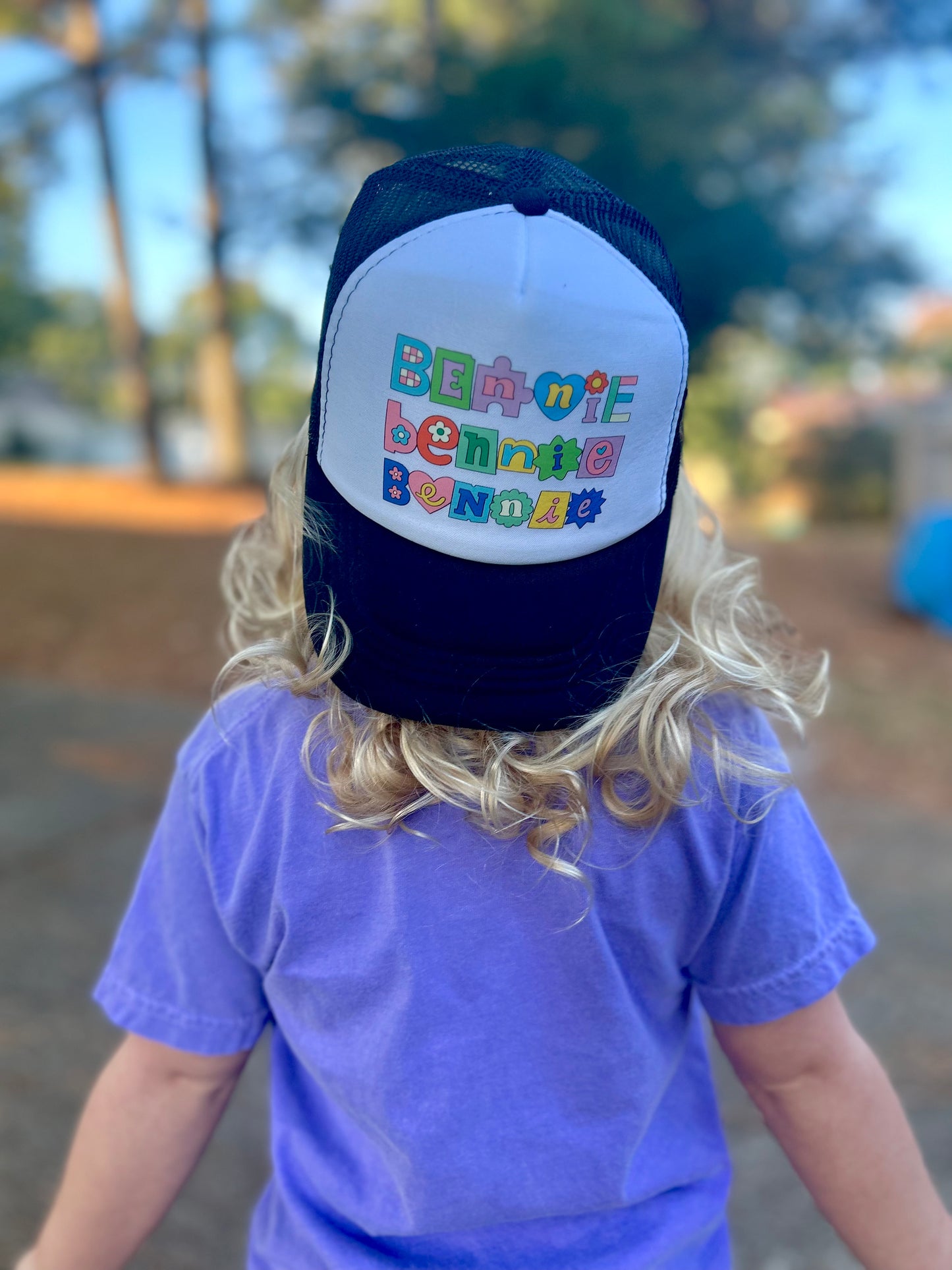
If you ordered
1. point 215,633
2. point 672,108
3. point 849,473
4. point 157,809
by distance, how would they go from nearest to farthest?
point 157,809 → point 215,633 → point 672,108 → point 849,473

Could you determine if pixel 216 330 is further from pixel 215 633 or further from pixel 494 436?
pixel 494 436

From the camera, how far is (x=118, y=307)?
14141 millimetres

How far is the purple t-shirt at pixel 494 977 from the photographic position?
0.95 m

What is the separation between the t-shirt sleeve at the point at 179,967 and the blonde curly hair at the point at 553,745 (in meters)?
0.19

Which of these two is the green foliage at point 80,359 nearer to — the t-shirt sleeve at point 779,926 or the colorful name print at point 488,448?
the colorful name print at point 488,448

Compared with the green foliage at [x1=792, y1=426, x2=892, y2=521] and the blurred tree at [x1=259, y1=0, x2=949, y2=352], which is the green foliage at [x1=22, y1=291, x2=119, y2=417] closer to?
the green foliage at [x1=792, y1=426, x2=892, y2=521]

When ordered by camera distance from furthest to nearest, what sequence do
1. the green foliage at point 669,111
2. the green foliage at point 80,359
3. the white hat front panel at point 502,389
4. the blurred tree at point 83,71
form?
the green foliage at point 80,359 → the blurred tree at point 83,71 → the green foliage at point 669,111 → the white hat front panel at point 502,389

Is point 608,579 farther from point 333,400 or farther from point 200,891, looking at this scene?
point 200,891

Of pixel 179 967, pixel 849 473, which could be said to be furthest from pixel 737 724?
pixel 849 473

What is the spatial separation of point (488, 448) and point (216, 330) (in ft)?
44.6

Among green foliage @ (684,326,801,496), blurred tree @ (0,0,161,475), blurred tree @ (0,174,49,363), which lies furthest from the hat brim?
blurred tree @ (0,174,49,363)

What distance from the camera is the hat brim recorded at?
0.91m

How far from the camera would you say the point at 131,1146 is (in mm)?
1100

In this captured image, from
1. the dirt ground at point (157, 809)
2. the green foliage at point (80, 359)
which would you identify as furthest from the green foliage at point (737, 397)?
the green foliage at point (80, 359)
